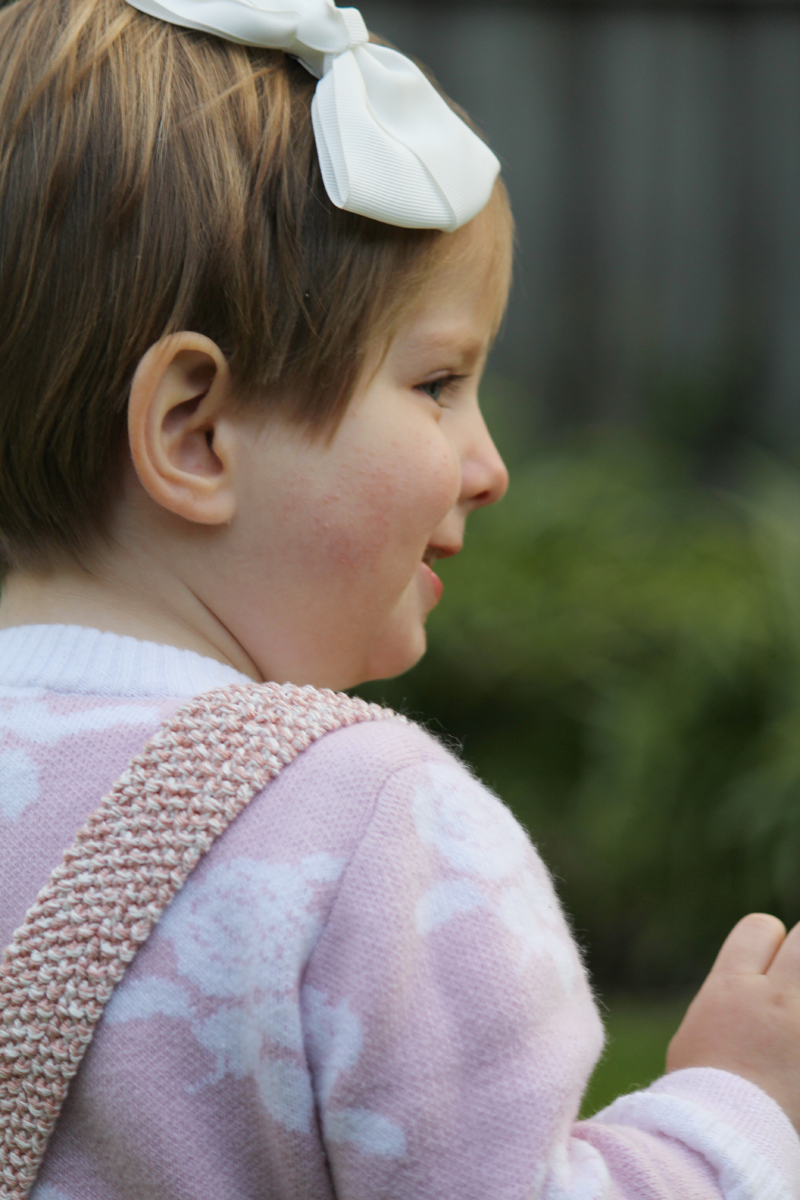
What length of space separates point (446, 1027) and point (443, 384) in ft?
2.12

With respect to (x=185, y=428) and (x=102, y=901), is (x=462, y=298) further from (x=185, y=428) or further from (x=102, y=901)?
(x=102, y=901)

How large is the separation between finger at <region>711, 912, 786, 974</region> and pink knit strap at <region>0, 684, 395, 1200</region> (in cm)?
51

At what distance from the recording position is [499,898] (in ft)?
2.95

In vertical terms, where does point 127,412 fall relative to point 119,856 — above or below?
above

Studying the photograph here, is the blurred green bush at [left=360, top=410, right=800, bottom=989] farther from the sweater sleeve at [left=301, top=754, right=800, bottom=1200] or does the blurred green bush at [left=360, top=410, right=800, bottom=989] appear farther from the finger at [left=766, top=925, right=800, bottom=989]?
the sweater sleeve at [left=301, top=754, right=800, bottom=1200]

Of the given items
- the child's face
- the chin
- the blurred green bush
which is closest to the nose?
the child's face

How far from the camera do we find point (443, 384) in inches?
48.4

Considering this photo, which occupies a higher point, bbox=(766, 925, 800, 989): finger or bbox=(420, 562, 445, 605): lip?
bbox=(420, 562, 445, 605): lip

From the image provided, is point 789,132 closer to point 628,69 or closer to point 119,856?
point 628,69

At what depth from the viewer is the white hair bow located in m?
1.10

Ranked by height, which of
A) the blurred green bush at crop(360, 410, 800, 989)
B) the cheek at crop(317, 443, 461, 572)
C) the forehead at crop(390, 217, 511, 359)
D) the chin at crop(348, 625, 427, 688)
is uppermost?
the forehead at crop(390, 217, 511, 359)

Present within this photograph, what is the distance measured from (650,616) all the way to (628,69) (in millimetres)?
2448

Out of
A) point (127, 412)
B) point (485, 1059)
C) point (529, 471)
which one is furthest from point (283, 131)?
point (529, 471)

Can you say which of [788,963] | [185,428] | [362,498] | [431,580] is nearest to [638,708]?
[431,580]
